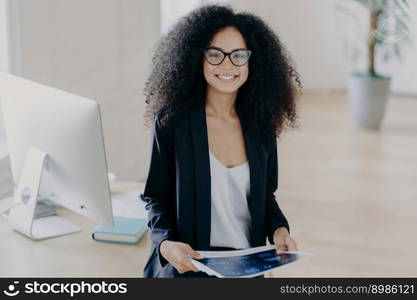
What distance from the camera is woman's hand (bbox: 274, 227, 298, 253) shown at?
6.03ft

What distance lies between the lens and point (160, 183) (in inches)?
74.0

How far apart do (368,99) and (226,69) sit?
4.92 meters

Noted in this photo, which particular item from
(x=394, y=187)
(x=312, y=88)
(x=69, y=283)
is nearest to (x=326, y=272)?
(x=394, y=187)

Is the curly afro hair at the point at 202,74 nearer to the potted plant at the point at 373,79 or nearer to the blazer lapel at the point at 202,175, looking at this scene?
the blazer lapel at the point at 202,175

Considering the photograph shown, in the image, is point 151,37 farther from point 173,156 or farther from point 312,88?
point 312,88

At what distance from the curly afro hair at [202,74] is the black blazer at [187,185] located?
38 mm

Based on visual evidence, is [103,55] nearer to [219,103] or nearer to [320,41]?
[219,103]

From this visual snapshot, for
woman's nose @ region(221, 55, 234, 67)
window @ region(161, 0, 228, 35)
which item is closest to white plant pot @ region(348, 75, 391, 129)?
window @ region(161, 0, 228, 35)

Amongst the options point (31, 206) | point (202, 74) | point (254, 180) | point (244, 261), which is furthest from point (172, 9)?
point (244, 261)

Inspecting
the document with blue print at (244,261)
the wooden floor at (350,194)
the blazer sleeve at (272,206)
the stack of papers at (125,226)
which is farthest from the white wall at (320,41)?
the document with blue print at (244,261)

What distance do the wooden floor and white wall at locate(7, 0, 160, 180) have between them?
1.16 m

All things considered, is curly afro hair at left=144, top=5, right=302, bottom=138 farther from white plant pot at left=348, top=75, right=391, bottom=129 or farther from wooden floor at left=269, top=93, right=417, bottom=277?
white plant pot at left=348, top=75, right=391, bottom=129

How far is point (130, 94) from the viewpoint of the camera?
15.0 ft

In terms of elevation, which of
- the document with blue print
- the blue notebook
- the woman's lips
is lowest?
the blue notebook
